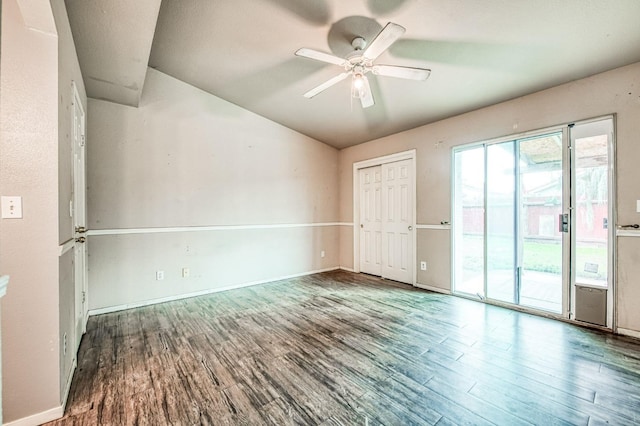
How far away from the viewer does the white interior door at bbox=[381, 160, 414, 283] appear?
4457 mm

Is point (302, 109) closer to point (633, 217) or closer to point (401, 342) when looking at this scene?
point (401, 342)

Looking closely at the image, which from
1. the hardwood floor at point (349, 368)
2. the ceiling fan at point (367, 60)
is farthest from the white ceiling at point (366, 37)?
the hardwood floor at point (349, 368)

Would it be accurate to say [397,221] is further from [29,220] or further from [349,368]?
[29,220]

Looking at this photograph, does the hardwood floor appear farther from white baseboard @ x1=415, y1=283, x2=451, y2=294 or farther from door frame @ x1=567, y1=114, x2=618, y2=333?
white baseboard @ x1=415, y1=283, x2=451, y2=294

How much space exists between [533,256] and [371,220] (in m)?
2.48

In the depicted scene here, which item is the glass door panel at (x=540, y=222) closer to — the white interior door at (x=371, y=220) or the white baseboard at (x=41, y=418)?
the white interior door at (x=371, y=220)

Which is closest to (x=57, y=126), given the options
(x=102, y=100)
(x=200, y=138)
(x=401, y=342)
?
(x=102, y=100)

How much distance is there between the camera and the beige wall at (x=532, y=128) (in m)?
2.57

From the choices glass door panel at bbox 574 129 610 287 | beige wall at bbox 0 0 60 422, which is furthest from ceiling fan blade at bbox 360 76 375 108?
glass door panel at bbox 574 129 610 287

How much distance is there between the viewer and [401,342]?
2477 mm

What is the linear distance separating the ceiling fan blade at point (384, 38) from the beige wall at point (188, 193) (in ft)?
8.71

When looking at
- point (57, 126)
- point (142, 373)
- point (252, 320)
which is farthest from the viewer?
point (252, 320)

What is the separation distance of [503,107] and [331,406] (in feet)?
12.2

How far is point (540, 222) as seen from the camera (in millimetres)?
3170
